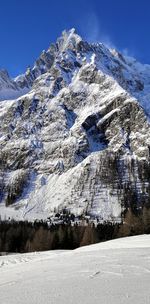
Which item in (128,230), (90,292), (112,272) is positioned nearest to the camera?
(90,292)

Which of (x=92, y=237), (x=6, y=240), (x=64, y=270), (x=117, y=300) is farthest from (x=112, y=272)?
(x=6, y=240)

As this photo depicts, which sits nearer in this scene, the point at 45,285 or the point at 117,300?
the point at 117,300

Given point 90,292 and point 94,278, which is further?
point 94,278

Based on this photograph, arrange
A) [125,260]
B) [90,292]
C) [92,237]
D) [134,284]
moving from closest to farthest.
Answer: [90,292], [134,284], [125,260], [92,237]

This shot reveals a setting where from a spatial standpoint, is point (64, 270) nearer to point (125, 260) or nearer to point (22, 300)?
point (125, 260)

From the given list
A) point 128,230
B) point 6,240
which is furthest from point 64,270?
point 6,240

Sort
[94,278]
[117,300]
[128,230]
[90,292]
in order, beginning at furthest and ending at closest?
1. [128,230]
2. [94,278]
3. [90,292]
4. [117,300]

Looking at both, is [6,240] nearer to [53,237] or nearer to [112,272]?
[53,237]

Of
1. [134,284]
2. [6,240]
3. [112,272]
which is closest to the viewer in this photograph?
[134,284]

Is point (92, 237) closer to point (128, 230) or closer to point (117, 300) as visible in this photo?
point (128, 230)
